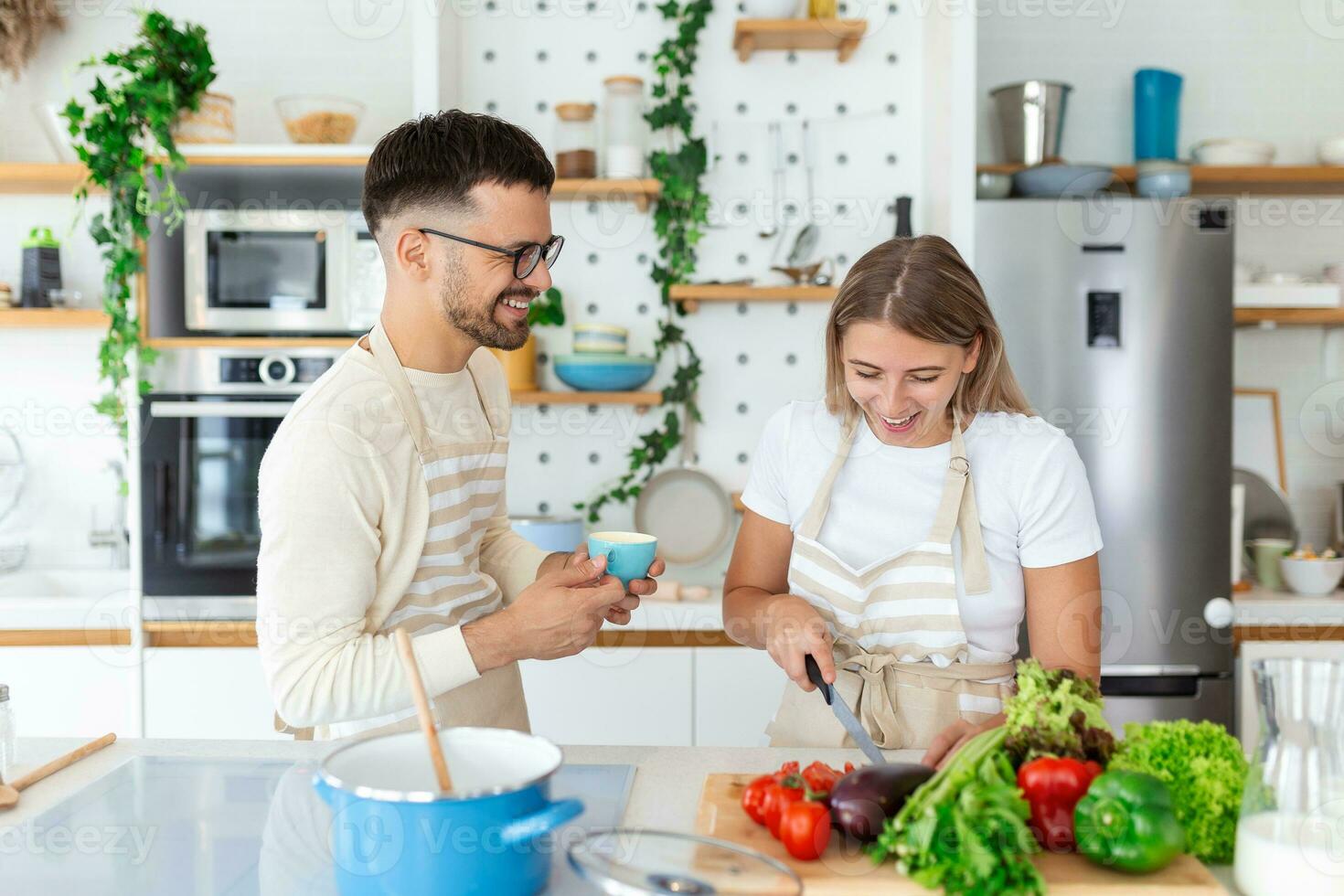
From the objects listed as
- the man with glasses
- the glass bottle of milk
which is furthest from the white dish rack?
the glass bottle of milk

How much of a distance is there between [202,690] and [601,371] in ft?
4.43

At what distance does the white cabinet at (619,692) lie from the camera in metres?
2.71

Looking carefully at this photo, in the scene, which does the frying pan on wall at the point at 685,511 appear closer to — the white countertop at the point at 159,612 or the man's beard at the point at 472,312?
the white countertop at the point at 159,612

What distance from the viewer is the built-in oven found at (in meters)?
2.72

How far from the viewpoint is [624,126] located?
3092 millimetres

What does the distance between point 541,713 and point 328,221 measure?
4.59ft

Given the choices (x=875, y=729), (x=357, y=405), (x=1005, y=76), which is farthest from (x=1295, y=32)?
(x=357, y=405)

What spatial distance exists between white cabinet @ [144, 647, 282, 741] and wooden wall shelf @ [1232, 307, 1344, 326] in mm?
2932

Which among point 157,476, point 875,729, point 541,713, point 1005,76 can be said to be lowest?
point 541,713

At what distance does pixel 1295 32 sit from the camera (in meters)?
3.31

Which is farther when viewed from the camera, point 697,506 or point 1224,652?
point 697,506

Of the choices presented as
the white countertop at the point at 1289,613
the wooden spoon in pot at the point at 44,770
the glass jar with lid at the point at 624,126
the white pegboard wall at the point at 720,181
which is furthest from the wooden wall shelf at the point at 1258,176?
the wooden spoon in pot at the point at 44,770

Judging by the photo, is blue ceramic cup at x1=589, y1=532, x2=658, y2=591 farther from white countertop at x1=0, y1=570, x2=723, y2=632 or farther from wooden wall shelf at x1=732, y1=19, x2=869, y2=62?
wooden wall shelf at x1=732, y1=19, x2=869, y2=62

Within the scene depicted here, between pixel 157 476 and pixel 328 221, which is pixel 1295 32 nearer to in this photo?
pixel 328 221
